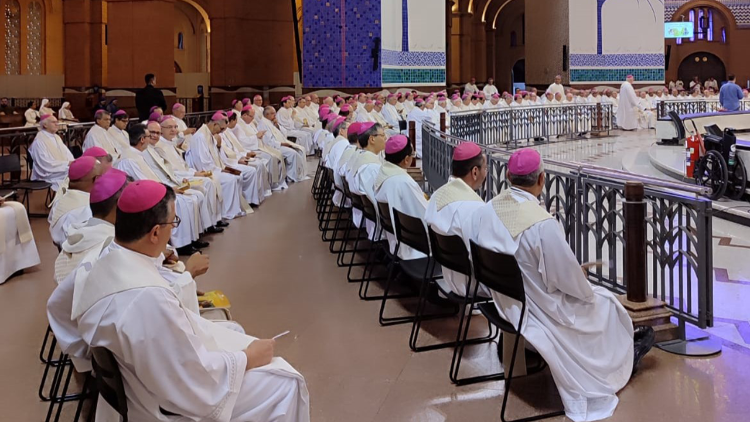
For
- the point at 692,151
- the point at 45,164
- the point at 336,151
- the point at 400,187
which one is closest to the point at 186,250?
the point at 336,151

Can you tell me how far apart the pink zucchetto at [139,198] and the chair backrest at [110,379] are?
1.70 ft

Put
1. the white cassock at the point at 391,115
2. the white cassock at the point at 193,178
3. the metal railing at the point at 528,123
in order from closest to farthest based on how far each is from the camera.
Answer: the white cassock at the point at 193,178 < the metal railing at the point at 528,123 < the white cassock at the point at 391,115

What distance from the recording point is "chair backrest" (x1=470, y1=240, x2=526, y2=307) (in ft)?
10.9

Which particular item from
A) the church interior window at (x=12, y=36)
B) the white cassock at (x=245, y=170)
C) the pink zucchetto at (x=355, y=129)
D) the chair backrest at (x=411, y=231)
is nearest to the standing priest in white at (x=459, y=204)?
the chair backrest at (x=411, y=231)

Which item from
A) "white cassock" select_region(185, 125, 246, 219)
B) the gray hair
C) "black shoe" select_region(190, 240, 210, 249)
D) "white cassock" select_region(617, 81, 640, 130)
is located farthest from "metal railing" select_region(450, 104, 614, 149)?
the gray hair

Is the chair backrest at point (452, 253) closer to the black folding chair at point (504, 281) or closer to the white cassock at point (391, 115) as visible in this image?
the black folding chair at point (504, 281)

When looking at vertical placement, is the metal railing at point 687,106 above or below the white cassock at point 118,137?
above

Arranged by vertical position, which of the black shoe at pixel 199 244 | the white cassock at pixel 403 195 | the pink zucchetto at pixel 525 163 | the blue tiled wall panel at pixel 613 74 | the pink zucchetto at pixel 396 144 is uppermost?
the blue tiled wall panel at pixel 613 74

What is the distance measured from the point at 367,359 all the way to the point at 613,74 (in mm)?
21613

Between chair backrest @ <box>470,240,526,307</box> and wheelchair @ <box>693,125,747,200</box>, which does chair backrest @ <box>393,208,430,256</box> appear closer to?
chair backrest @ <box>470,240,526,307</box>

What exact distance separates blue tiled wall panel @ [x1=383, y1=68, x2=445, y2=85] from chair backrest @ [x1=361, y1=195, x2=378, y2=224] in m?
13.7

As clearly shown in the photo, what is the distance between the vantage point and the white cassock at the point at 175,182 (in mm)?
7379

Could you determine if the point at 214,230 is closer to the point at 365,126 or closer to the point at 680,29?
the point at 365,126

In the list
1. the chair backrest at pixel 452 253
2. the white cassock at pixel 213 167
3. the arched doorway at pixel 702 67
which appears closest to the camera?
the chair backrest at pixel 452 253
